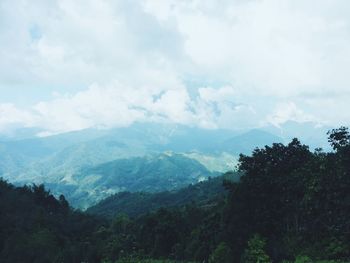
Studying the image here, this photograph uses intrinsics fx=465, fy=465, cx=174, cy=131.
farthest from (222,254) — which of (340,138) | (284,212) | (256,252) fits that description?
(340,138)

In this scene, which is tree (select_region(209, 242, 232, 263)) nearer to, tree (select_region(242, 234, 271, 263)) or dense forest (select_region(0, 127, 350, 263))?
dense forest (select_region(0, 127, 350, 263))

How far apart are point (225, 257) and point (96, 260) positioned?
102 feet

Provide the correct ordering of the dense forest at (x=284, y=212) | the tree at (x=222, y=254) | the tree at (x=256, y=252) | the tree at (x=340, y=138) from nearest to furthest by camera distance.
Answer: the dense forest at (x=284, y=212)
the tree at (x=256, y=252)
the tree at (x=340, y=138)
the tree at (x=222, y=254)

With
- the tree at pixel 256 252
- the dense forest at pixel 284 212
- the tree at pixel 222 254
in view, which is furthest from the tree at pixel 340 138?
the tree at pixel 222 254

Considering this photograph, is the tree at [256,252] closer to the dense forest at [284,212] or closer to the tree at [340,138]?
the dense forest at [284,212]

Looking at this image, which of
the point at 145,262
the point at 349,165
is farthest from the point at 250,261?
the point at 145,262

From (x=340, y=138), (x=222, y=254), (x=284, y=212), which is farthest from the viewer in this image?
(x=222, y=254)

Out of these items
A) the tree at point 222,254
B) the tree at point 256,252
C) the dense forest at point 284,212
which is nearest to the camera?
the dense forest at point 284,212

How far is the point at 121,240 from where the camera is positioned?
7469 cm

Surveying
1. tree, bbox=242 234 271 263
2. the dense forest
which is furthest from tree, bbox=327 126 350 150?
tree, bbox=242 234 271 263

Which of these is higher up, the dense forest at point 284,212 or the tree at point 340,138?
the tree at point 340,138

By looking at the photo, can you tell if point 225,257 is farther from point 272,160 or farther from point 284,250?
point 272,160

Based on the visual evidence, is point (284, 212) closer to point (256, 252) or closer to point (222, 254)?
point (256, 252)

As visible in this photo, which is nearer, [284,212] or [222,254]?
[284,212]
